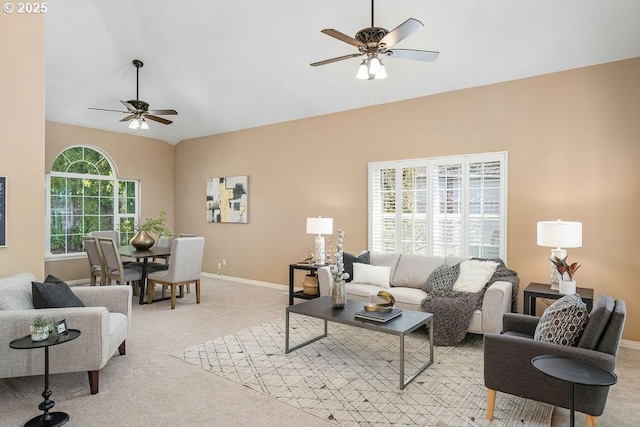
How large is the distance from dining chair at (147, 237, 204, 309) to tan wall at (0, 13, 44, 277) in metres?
1.87

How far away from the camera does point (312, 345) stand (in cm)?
407

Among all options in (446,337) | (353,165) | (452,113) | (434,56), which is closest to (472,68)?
(452,113)

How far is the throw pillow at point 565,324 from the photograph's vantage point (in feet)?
8.26

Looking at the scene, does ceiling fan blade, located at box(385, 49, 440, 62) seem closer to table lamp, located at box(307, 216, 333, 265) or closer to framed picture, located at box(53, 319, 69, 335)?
table lamp, located at box(307, 216, 333, 265)

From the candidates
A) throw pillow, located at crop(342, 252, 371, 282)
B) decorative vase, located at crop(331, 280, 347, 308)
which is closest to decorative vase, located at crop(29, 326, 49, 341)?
decorative vase, located at crop(331, 280, 347, 308)

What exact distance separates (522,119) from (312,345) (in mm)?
3549

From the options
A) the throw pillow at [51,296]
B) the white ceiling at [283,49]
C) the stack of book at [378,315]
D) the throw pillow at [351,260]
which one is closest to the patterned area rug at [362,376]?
the stack of book at [378,315]

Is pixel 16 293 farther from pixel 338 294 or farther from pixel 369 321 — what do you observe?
pixel 369 321

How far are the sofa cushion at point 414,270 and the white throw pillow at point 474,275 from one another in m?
0.43

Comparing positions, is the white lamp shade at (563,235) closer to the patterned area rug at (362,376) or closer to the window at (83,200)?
the patterned area rug at (362,376)

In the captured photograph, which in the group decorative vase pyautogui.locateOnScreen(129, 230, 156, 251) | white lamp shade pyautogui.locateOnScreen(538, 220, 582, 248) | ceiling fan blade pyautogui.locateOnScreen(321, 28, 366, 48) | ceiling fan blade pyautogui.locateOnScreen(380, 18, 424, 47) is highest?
ceiling fan blade pyautogui.locateOnScreen(321, 28, 366, 48)

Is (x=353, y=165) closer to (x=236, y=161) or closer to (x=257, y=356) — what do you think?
(x=236, y=161)

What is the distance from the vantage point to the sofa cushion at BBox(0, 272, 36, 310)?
9.99 ft

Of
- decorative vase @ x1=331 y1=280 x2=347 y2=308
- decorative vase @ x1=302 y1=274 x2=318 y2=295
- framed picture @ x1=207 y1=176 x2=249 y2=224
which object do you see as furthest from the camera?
framed picture @ x1=207 y1=176 x2=249 y2=224
